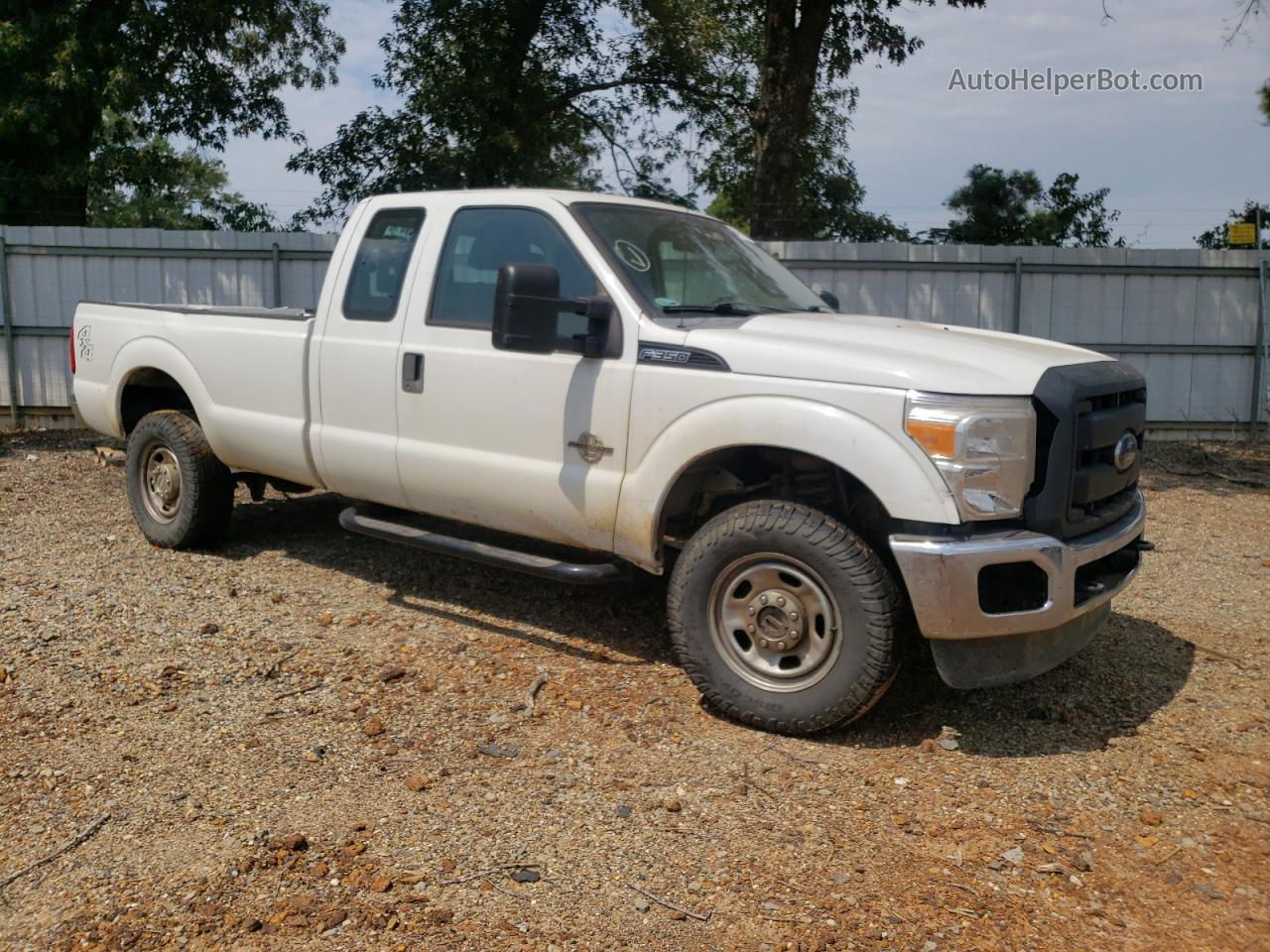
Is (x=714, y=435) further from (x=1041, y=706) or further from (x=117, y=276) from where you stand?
(x=117, y=276)

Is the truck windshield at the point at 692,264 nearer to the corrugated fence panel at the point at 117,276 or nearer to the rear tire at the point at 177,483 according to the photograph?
the rear tire at the point at 177,483

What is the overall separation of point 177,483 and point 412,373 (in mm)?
2289

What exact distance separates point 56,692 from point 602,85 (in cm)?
1383

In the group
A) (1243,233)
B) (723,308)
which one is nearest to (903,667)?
(723,308)

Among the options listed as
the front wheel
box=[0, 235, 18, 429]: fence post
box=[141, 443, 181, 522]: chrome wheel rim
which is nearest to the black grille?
the front wheel

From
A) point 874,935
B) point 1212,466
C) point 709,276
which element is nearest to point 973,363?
point 709,276

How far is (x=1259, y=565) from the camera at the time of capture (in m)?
7.36

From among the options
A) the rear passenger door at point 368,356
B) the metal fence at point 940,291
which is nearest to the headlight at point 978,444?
the rear passenger door at point 368,356

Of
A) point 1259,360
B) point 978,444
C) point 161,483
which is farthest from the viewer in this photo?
point 1259,360

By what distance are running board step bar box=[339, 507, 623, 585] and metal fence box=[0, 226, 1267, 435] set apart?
704 centimetres

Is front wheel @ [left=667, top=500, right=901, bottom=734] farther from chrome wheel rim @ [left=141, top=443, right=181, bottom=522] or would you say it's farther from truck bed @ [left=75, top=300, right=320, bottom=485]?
chrome wheel rim @ [left=141, top=443, right=181, bottom=522]

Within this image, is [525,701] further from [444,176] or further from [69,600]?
[444,176]

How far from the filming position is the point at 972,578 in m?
4.06

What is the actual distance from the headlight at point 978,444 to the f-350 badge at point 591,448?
1360mm
